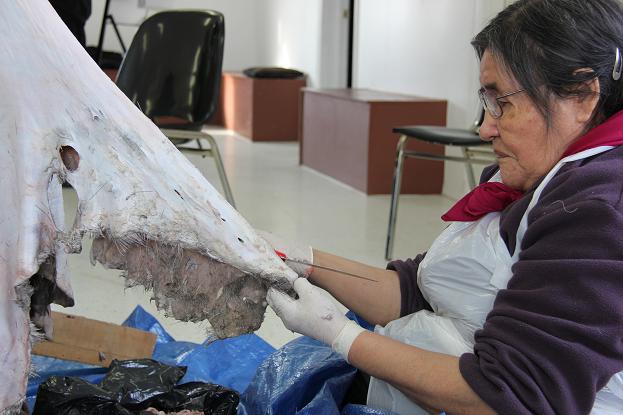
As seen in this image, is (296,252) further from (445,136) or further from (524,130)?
(445,136)

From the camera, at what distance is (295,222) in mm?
3586

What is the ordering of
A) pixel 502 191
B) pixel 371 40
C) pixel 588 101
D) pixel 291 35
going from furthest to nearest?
1. pixel 291 35
2. pixel 371 40
3. pixel 502 191
4. pixel 588 101

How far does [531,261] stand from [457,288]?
20cm

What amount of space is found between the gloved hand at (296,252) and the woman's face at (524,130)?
13.9 inches

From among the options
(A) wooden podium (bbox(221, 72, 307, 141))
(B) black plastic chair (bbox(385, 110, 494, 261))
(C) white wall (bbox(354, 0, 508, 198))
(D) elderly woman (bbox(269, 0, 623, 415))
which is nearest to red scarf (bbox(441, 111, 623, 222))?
(D) elderly woman (bbox(269, 0, 623, 415))

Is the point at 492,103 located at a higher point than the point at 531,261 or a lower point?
higher

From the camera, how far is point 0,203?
83cm

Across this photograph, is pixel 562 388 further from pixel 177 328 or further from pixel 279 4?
pixel 279 4

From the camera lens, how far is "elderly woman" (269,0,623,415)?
0.87m

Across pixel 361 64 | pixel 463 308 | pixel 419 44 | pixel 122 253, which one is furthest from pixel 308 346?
pixel 361 64

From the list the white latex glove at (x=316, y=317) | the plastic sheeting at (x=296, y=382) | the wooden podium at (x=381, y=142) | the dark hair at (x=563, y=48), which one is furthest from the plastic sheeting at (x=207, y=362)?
the wooden podium at (x=381, y=142)

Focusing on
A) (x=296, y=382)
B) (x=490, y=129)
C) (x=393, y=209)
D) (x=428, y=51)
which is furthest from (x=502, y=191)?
(x=428, y=51)

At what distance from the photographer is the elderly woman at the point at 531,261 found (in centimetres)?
87

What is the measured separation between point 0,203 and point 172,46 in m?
2.27
